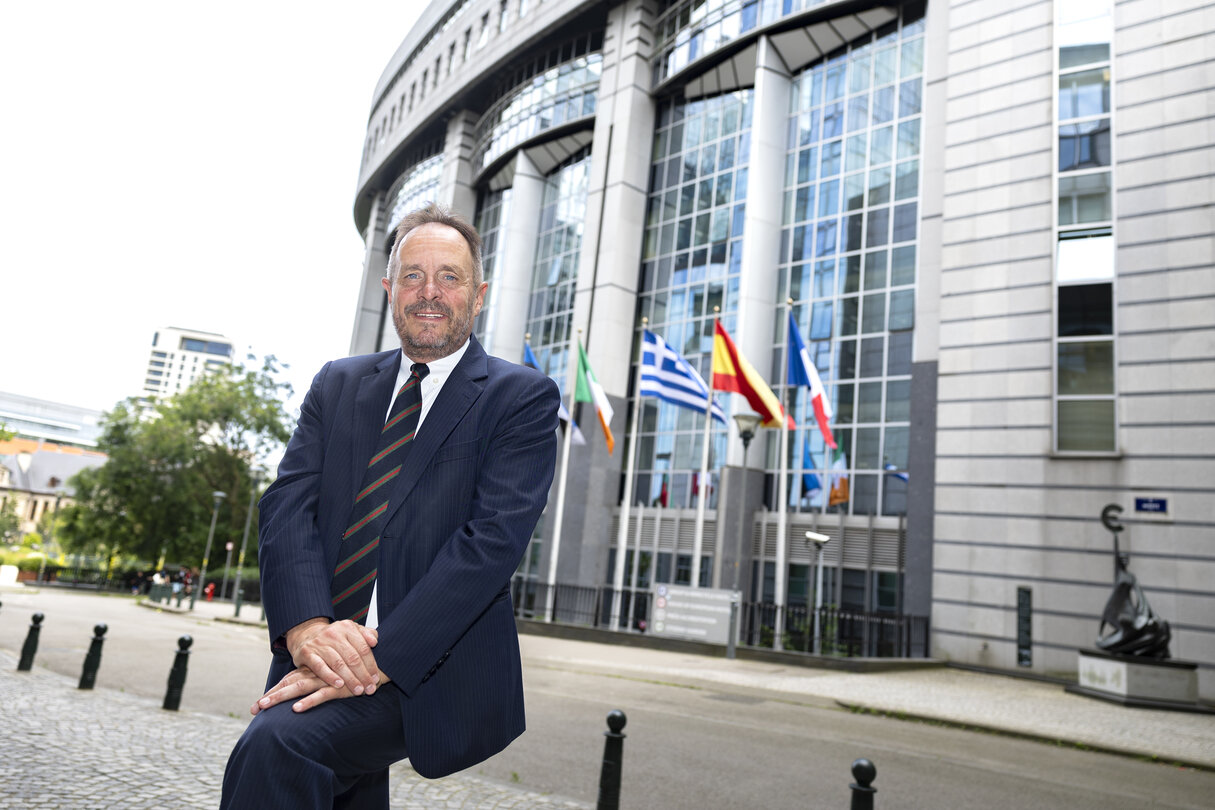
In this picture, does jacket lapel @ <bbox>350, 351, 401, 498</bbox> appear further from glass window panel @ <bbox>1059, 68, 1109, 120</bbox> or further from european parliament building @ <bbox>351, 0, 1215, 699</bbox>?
glass window panel @ <bbox>1059, 68, 1109, 120</bbox>

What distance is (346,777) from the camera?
2.29 meters

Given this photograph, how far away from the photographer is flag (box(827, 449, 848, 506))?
2752 cm

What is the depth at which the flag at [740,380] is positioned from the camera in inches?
832

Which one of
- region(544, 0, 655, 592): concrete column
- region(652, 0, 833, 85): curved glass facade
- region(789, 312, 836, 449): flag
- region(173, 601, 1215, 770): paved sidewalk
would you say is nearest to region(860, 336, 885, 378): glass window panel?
region(789, 312, 836, 449): flag

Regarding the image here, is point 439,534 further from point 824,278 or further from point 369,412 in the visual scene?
point 824,278

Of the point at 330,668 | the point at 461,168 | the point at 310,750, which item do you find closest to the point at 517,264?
the point at 461,168

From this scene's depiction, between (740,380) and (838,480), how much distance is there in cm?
858

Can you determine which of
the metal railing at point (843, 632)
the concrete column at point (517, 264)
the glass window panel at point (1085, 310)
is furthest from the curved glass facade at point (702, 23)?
the metal railing at point (843, 632)

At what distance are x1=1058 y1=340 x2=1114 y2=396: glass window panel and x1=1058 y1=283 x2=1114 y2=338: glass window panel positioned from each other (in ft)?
1.08

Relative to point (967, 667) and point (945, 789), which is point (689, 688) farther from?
point (967, 667)

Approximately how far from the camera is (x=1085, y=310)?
21000 millimetres

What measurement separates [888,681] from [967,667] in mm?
5246

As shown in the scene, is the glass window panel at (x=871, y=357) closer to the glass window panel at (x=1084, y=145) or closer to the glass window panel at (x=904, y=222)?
the glass window panel at (x=904, y=222)

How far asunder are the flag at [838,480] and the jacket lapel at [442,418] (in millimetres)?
26181
